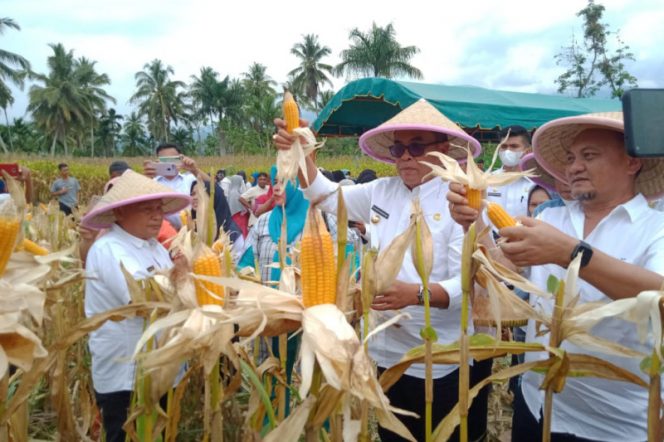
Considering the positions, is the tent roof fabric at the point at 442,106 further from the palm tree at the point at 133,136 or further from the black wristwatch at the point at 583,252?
the palm tree at the point at 133,136

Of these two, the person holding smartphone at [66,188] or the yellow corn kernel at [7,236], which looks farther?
the person holding smartphone at [66,188]

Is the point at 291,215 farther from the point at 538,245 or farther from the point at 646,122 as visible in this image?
the point at 646,122

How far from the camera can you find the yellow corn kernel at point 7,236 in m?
0.93

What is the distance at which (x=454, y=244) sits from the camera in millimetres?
1870

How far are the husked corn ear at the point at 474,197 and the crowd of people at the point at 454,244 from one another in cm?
2

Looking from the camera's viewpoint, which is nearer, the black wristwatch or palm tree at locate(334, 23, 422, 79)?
the black wristwatch

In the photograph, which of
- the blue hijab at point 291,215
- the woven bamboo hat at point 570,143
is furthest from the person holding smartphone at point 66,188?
the woven bamboo hat at point 570,143

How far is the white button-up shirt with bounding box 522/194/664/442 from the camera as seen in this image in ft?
4.37

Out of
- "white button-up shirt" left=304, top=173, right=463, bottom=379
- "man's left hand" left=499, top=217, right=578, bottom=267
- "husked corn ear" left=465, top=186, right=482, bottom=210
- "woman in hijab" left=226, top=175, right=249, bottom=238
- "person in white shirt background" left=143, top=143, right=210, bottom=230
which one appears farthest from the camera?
"woman in hijab" left=226, top=175, right=249, bottom=238

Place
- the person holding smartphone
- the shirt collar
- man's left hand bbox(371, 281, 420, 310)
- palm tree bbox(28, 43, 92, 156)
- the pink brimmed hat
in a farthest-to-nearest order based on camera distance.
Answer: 1. palm tree bbox(28, 43, 92, 156)
2. the person holding smartphone
3. the pink brimmed hat
4. the shirt collar
5. man's left hand bbox(371, 281, 420, 310)

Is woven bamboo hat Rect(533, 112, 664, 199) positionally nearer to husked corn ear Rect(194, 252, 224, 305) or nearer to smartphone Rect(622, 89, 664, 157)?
smartphone Rect(622, 89, 664, 157)

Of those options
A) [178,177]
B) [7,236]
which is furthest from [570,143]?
[178,177]

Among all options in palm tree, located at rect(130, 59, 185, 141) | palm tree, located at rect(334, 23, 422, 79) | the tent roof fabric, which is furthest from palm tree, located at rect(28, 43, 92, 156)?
the tent roof fabric

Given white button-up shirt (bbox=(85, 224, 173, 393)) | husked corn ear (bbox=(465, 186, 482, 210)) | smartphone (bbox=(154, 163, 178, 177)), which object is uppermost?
smartphone (bbox=(154, 163, 178, 177))
